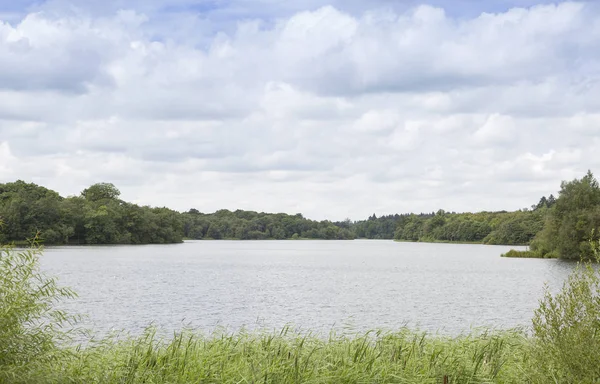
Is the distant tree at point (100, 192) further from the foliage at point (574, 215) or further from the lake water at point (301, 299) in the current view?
the foliage at point (574, 215)

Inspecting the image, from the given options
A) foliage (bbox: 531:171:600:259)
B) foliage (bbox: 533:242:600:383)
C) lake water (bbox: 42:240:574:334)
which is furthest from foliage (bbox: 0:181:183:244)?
foliage (bbox: 533:242:600:383)

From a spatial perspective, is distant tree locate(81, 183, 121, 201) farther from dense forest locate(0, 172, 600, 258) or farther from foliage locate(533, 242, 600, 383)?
foliage locate(533, 242, 600, 383)

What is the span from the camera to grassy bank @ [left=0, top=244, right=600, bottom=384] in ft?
30.7

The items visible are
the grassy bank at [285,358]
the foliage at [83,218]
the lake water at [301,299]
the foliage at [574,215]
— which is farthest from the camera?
the foliage at [83,218]

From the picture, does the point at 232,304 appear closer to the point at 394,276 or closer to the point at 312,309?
the point at 312,309

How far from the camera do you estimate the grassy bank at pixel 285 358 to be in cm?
935

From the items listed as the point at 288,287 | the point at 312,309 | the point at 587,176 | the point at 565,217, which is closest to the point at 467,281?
the point at 288,287

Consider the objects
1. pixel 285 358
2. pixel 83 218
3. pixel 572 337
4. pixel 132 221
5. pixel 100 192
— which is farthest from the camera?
pixel 100 192

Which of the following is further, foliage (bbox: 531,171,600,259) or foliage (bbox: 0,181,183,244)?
foliage (bbox: 0,181,183,244)

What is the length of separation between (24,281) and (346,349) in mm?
6758

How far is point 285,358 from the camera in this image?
12.0m

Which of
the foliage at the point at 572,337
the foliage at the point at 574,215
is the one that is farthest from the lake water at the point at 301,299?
the foliage at the point at 574,215

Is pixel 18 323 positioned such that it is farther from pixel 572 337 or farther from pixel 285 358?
pixel 572 337

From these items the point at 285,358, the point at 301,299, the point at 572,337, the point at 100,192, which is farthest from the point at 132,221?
the point at 572,337
